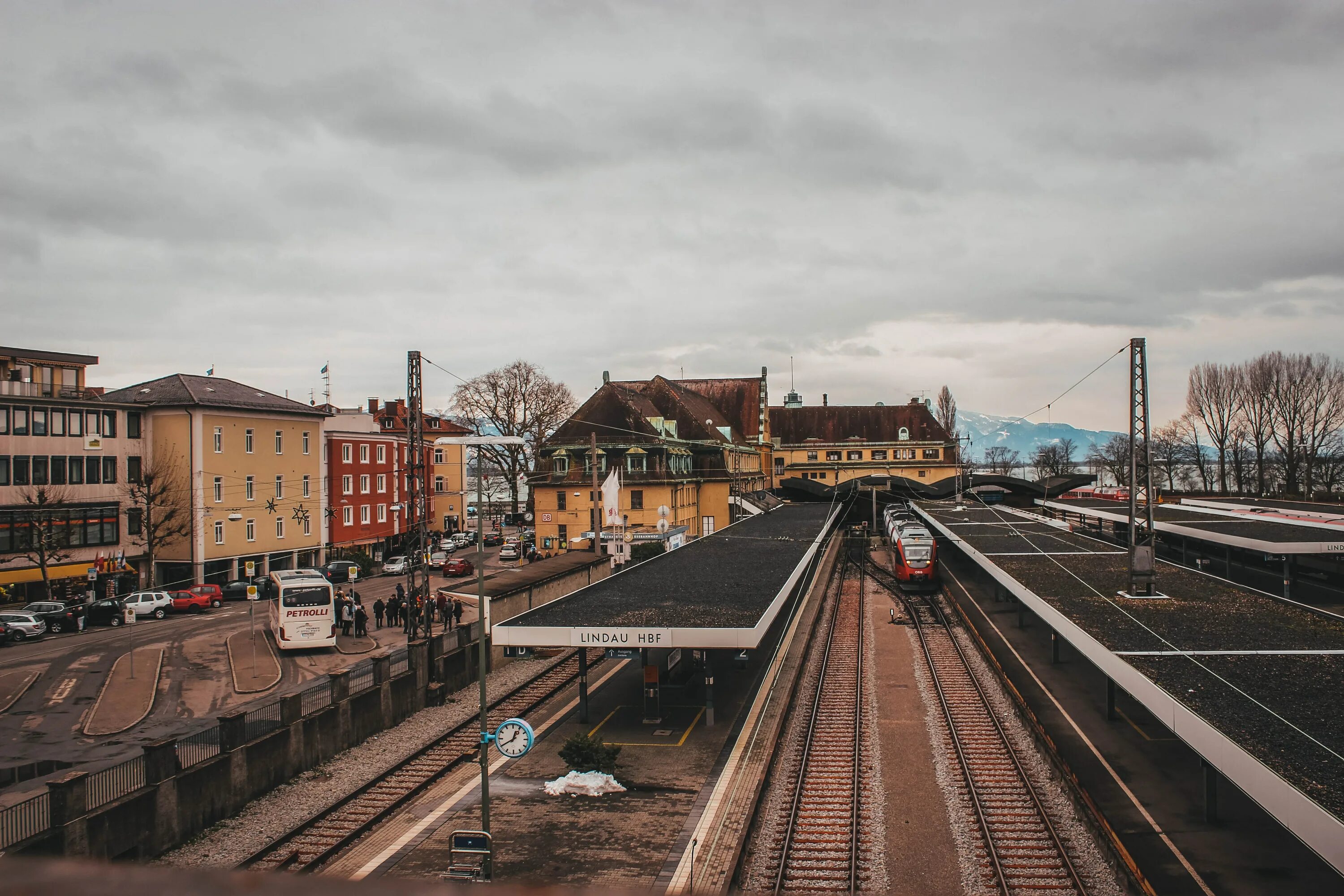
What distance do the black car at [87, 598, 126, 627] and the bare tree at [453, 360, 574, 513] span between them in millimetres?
34973

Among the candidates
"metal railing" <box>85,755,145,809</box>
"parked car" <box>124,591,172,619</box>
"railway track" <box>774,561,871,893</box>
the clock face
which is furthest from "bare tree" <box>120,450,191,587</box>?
the clock face

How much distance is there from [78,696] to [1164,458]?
109 metres

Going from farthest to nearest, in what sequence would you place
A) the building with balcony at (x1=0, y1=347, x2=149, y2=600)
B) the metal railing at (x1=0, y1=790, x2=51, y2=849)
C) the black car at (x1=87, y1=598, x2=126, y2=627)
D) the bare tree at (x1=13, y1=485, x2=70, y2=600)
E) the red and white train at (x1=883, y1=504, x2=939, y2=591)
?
1. the red and white train at (x1=883, y1=504, x2=939, y2=591)
2. the building with balcony at (x1=0, y1=347, x2=149, y2=600)
3. the bare tree at (x1=13, y1=485, x2=70, y2=600)
4. the black car at (x1=87, y1=598, x2=126, y2=627)
5. the metal railing at (x1=0, y1=790, x2=51, y2=849)

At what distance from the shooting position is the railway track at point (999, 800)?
13414 mm

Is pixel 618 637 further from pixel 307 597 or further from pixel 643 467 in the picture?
pixel 643 467

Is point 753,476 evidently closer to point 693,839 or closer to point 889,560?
point 889,560

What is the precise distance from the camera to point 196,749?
54.0 feet

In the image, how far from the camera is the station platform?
36.0ft

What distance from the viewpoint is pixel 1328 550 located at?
28125 mm

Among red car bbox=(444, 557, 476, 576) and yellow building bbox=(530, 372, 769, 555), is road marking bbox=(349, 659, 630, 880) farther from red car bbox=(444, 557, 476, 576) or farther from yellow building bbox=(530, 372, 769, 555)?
red car bbox=(444, 557, 476, 576)

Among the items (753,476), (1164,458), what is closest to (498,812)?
(753,476)

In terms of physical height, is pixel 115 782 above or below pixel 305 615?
below

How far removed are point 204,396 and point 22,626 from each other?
655 inches

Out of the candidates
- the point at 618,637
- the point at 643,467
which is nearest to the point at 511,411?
the point at 643,467
